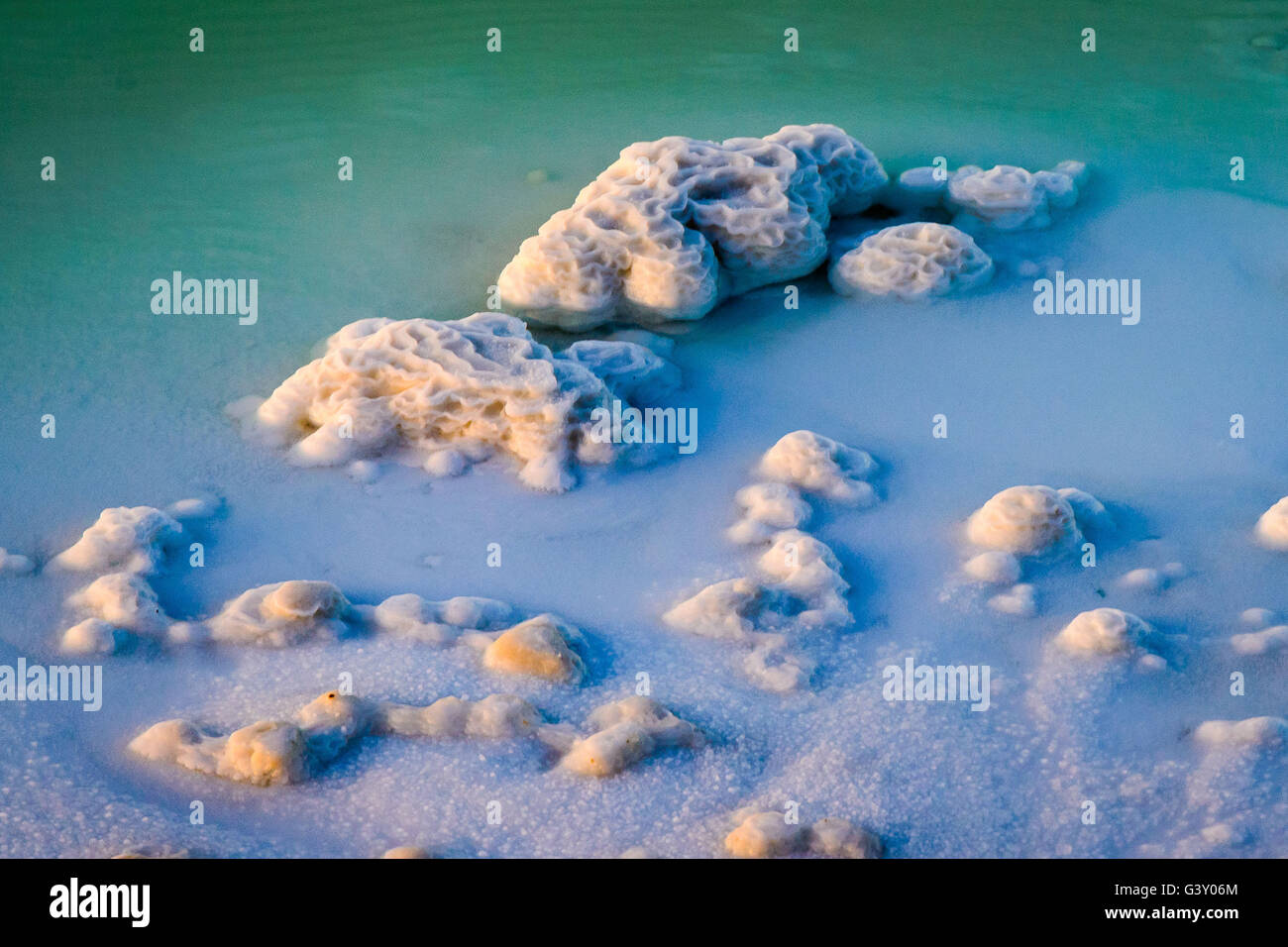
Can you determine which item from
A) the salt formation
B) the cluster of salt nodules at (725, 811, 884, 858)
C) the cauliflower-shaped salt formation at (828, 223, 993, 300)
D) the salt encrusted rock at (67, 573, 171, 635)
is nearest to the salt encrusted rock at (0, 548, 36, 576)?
the salt encrusted rock at (67, 573, 171, 635)

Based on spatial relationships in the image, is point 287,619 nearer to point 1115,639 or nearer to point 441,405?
point 441,405

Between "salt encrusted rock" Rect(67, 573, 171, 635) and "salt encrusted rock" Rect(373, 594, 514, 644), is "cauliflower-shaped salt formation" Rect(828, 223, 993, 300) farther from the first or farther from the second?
"salt encrusted rock" Rect(67, 573, 171, 635)

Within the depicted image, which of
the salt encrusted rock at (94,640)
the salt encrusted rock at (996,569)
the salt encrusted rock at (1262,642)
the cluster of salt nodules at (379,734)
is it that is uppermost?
the salt encrusted rock at (996,569)

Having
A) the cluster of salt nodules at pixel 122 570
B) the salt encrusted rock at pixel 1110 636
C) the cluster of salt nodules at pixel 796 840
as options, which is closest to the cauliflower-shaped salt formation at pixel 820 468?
the salt encrusted rock at pixel 1110 636

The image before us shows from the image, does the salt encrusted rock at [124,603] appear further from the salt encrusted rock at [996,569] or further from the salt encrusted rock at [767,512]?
the salt encrusted rock at [996,569]

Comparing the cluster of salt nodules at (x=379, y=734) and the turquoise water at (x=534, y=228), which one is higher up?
the turquoise water at (x=534, y=228)

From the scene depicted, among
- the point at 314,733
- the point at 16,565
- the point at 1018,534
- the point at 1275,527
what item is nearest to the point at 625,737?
the point at 314,733

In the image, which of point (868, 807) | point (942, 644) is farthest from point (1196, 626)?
point (868, 807)
